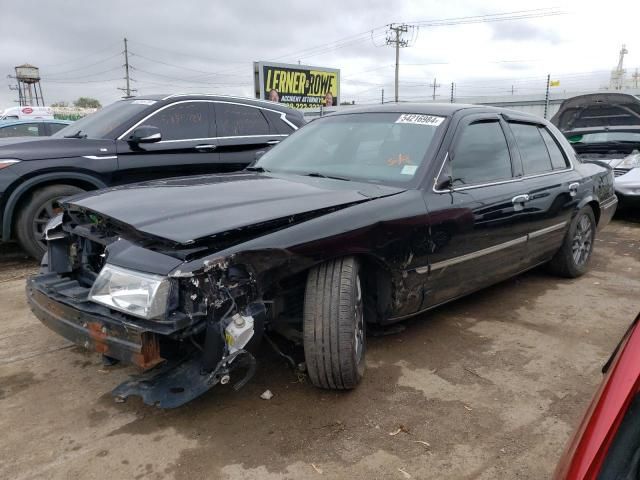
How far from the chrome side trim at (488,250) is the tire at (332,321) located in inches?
23.5

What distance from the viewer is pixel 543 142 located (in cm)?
433

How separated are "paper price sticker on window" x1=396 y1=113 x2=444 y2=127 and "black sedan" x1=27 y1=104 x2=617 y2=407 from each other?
0.01m

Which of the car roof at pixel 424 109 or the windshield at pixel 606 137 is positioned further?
the windshield at pixel 606 137

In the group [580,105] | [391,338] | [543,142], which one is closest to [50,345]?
[391,338]

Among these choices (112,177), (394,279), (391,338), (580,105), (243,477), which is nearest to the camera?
(243,477)

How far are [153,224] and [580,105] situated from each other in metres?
8.19

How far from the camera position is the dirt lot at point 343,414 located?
7.09 ft

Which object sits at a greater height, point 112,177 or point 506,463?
point 112,177

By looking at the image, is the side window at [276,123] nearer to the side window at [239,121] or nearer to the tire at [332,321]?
the side window at [239,121]

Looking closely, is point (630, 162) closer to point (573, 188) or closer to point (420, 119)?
point (573, 188)

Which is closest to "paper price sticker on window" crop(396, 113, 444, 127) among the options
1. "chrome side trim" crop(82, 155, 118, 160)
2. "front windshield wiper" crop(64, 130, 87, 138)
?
"chrome side trim" crop(82, 155, 118, 160)

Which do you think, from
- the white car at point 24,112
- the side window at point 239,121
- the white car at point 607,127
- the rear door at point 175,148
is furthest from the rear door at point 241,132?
the white car at point 24,112

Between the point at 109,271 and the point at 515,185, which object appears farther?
the point at 515,185

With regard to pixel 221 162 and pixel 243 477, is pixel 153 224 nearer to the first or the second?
pixel 243 477
